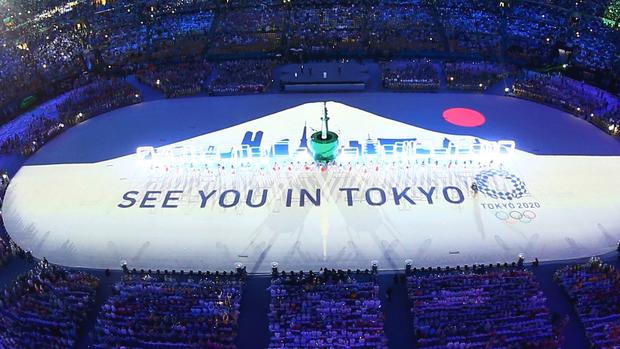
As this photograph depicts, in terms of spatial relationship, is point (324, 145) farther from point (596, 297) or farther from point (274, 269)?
point (596, 297)

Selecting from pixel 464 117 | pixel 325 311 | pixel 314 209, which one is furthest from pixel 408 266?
pixel 464 117

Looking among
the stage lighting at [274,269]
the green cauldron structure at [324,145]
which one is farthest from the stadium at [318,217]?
the green cauldron structure at [324,145]

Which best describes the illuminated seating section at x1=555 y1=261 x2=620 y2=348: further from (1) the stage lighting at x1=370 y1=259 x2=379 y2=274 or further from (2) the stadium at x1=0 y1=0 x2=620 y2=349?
(1) the stage lighting at x1=370 y1=259 x2=379 y2=274

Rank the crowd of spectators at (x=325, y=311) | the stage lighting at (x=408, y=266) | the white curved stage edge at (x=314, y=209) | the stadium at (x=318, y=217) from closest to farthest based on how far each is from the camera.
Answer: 1. the crowd of spectators at (x=325, y=311)
2. the stadium at (x=318, y=217)
3. the stage lighting at (x=408, y=266)
4. the white curved stage edge at (x=314, y=209)

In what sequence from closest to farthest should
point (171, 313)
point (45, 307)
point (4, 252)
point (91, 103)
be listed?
point (171, 313) → point (45, 307) → point (4, 252) → point (91, 103)

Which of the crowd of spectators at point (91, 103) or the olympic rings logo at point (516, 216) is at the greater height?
the crowd of spectators at point (91, 103)

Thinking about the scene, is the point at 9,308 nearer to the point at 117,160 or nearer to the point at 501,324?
the point at 117,160

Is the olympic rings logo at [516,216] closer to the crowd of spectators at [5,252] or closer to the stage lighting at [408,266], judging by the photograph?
the stage lighting at [408,266]
